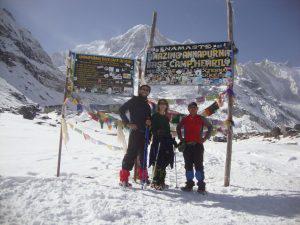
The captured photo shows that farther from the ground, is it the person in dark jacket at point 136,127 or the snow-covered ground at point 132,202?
the person in dark jacket at point 136,127

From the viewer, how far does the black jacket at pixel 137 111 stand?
7.83 m

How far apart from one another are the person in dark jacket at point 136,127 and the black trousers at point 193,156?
1.04 metres

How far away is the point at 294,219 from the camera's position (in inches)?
226

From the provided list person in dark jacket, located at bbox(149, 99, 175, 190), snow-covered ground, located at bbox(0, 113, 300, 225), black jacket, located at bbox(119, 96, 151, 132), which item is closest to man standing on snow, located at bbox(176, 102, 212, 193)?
person in dark jacket, located at bbox(149, 99, 175, 190)

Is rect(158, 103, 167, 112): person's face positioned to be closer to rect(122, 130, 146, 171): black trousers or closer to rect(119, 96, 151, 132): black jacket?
rect(119, 96, 151, 132): black jacket

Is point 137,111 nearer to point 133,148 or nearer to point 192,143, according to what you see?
point 133,148

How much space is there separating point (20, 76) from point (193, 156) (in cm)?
13964

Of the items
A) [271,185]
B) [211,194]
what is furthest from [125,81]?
[271,185]

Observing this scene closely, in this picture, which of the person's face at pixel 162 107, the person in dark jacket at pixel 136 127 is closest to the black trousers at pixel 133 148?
the person in dark jacket at pixel 136 127

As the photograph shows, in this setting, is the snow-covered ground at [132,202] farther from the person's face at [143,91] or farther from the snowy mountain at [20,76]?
the snowy mountain at [20,76]

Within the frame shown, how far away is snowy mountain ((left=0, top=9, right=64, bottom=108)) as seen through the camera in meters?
107

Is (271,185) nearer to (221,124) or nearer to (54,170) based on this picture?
(221,124)

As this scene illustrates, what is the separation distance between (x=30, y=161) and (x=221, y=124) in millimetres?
6569

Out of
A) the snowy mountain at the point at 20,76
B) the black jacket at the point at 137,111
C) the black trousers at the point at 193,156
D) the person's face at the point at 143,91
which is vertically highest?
the snowy mountain at the point at 20,76
